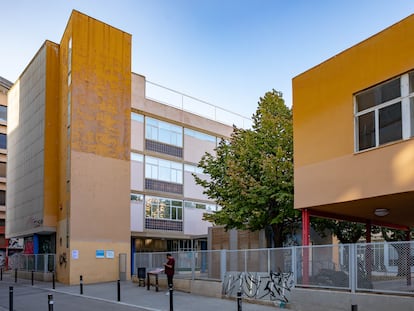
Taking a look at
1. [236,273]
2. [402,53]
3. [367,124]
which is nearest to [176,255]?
[236,273]

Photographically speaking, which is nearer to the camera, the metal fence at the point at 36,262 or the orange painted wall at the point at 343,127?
the orange painted wall at the point at 343,127

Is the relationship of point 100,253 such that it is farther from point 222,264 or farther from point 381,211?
point 381,211

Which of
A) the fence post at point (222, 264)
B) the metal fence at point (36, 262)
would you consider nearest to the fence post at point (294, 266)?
the fence post at point (222, 264)

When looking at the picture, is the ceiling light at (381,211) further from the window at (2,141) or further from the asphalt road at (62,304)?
the window at (2,141)

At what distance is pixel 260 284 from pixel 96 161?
1815 cm

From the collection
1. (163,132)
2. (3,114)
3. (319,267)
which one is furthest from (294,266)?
(3,114)

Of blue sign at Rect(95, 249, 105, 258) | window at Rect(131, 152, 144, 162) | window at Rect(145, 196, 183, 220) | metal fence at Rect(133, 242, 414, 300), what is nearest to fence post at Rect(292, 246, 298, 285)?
metal fence at Rect(133, 242, 414, 300)

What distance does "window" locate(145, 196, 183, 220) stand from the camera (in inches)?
1520

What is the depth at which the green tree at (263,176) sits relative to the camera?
20062 millimetres

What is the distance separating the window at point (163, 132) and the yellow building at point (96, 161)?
0.08m

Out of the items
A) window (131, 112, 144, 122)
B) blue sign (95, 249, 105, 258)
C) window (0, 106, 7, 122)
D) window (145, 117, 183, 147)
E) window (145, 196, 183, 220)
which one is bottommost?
blue sign (95, 249, 105, 258)

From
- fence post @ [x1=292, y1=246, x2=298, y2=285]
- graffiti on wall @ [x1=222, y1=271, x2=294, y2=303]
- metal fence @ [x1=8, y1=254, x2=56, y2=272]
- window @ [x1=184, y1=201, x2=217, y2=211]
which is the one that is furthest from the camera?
window @ [x1=184, y1=201, x2=217, y2=211]

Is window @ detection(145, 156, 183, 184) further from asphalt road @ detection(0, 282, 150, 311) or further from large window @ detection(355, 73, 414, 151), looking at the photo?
large window @ detection(355, 73, 414, 151)

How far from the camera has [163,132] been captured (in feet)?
133
